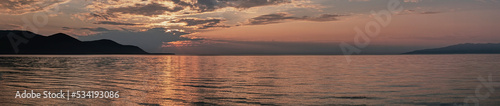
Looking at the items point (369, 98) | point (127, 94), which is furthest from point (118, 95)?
point (369, 98)

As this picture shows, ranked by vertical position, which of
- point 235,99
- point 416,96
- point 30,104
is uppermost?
point 30,104

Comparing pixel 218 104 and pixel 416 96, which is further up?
pixel 218 104

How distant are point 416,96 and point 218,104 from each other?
480 inches

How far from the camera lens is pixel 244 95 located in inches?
757

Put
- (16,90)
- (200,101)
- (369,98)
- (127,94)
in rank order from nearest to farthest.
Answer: (200,101) < (369,98) < (127,94) < (16,90)

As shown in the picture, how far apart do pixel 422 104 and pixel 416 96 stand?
298 cm

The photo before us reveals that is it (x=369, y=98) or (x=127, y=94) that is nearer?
(x=369, y=98)

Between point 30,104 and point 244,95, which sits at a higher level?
point 30,104

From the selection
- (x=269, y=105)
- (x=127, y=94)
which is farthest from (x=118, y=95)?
(x=269, y=105)

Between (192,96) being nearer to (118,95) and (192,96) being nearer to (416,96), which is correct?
(118,95)

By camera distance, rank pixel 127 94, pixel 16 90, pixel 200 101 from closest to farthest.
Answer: pixel 200 101 → pixel 127 94 → pixel 16 90

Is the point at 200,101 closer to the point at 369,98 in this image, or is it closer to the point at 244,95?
the point at 244,95

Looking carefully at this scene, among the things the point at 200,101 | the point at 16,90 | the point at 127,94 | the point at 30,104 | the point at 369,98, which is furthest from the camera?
the point at 16,90

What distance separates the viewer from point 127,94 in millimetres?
19641
